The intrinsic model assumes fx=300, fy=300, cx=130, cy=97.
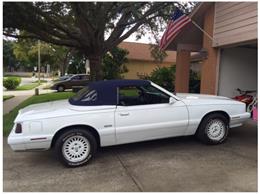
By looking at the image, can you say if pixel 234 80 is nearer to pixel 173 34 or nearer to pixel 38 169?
pixel 173 34

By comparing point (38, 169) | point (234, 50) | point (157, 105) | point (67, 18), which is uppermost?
point (67, 18)

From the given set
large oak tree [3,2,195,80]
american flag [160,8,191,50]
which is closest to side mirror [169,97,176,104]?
american flag [160,8,191,50]

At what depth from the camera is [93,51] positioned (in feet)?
47.7

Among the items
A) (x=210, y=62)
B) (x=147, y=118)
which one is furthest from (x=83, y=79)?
(x=147, y=118)

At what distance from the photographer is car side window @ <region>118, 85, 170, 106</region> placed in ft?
18.5

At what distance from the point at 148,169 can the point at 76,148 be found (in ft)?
4.18

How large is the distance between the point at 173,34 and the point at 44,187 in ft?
24.8

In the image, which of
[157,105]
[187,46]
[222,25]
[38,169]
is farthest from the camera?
[187,46]

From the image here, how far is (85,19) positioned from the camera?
464 inches

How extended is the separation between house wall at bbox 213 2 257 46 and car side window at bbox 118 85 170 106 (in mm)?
3961

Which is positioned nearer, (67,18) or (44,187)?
(44,187)

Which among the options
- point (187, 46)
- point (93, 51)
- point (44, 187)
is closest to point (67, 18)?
point (93, 51)

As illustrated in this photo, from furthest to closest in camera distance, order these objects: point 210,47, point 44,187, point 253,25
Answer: point 210,47 → point 253,25 → point 44,187

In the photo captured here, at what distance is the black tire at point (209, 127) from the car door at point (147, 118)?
41 centimetres
